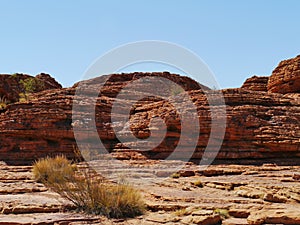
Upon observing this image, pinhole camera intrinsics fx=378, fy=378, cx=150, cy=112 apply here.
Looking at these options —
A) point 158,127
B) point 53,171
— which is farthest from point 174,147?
point 53,171

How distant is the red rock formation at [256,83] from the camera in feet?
129

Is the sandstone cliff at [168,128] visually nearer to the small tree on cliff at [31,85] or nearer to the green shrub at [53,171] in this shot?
the green shrub at [53,171]

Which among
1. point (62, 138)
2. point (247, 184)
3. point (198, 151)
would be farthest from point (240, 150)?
point (62, 138)

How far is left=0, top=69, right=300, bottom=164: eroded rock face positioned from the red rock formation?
12.5 meters

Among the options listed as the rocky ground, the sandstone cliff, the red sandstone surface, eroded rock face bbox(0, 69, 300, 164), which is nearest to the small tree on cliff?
the red sandstone surface

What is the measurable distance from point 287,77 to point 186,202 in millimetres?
24494

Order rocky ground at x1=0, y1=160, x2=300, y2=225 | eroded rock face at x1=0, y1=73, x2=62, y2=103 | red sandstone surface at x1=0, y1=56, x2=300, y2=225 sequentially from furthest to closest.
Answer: eroded rock face at x1=0, y1=73, x2=62, y2=103 → red sandstone surface at x1=0, y1=56, x2=300, y2=225 → rocky ground at x1=0, y1=160, x2=300, y2=225

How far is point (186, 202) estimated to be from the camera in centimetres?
1223

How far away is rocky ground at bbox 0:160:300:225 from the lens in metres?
9.94

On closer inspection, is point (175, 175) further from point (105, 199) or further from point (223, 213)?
point (223, 213)

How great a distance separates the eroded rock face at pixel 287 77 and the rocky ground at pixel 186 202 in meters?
16.0

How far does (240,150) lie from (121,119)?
9013 mm

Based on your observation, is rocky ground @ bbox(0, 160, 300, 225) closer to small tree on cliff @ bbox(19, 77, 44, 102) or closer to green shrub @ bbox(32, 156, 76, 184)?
green shrub @ bbox(32, 156, 76, 184)

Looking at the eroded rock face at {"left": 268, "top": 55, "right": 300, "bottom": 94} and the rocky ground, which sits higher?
the eroded rock face at {"left": 268, "top": 55, "right": 300, "bottom": 94}
